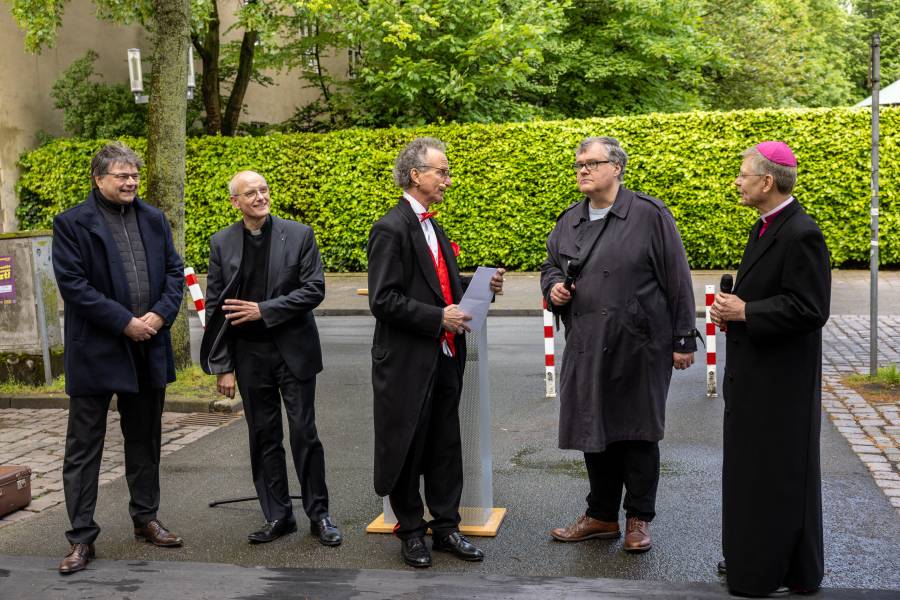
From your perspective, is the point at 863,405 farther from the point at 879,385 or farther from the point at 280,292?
the point at 280,292

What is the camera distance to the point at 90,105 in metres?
22.0

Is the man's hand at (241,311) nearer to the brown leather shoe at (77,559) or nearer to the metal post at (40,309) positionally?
the brown leather shoe at (77,559)

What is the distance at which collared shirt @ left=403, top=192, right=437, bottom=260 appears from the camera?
200 inches

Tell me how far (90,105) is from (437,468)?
19173mm

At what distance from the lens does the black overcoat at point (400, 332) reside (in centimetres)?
493

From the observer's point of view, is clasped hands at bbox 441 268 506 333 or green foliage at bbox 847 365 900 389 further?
green foliage at bbox 847 365 900 389

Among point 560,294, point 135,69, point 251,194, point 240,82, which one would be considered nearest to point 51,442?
point 251,194

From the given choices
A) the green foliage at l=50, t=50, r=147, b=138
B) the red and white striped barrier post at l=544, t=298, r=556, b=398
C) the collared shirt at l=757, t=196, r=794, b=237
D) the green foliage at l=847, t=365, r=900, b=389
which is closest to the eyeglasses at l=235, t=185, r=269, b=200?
the collared shirt at l=757, t=196, r=794, b=237

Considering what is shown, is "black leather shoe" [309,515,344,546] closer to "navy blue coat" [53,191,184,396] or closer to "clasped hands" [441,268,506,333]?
"navy blue coat" [53,191,184,396]

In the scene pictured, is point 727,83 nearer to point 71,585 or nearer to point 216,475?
point 216,475

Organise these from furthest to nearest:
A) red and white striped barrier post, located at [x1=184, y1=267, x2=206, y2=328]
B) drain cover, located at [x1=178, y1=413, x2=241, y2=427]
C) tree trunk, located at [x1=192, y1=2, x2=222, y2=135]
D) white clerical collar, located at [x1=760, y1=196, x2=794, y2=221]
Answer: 1. tree trunk, located at [x1=192, y1=2, x2=222, y2=135]
2. red and white striped barrier post, located at [x1=184, y1=267, x2=206, y2=328]
3. drain cover, located at [x1=178, y1=413, x2=241, y2=427]
4. white clerical collar, located at [x1=760, y1=196, x2=794, y2=221]

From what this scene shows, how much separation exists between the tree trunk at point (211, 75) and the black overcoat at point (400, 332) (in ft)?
56.6

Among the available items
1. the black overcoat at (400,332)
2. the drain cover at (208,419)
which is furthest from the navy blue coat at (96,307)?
the drain cover at (208,419)

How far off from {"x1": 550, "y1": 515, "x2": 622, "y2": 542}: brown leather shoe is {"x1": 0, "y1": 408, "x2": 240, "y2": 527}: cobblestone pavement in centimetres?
316
